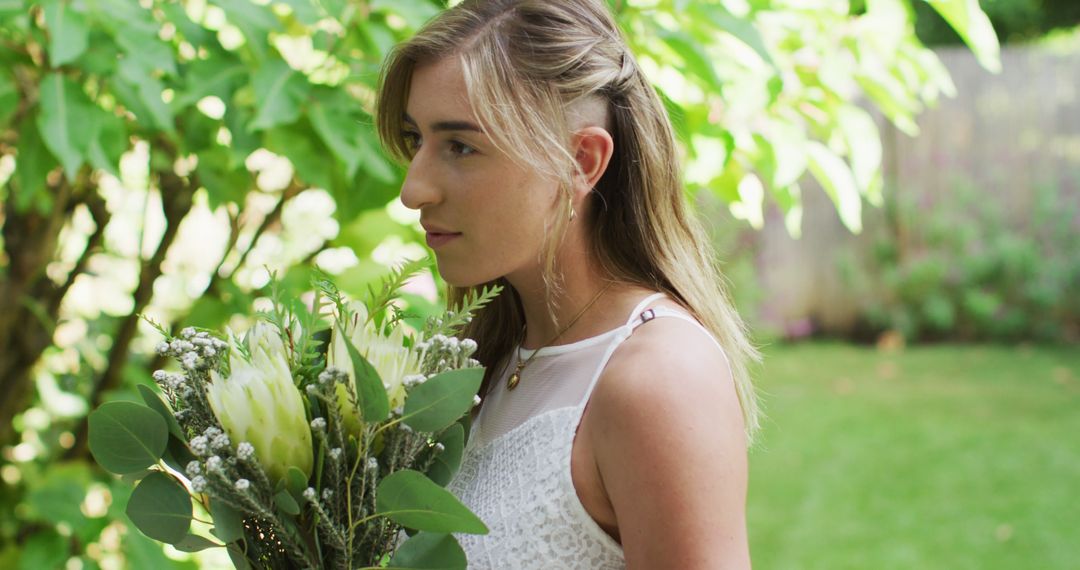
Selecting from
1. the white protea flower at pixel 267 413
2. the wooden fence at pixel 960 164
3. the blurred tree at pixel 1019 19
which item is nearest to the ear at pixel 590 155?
the white protea flower at pixel 267 413

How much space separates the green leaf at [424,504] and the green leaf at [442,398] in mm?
65

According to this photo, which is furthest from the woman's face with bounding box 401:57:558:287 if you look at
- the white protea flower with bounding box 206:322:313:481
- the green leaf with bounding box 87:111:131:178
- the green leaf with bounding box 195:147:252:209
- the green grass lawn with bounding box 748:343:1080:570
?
the green grass lawn with bounding box 748:343:1080:570

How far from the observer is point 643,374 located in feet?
4.34

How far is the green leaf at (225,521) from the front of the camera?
3.89 feet

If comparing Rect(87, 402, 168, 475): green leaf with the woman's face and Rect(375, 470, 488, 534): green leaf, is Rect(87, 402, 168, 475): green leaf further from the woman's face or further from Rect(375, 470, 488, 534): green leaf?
the woman's face

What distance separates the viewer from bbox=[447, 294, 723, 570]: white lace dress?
1.40m

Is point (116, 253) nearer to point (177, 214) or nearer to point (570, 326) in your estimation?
point (177, 214)

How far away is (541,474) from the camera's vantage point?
1.44m

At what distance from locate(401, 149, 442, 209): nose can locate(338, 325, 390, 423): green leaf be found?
0.34 meters

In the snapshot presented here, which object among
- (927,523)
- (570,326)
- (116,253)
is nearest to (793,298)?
(927,523)

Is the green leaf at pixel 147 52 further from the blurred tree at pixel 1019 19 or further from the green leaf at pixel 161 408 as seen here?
the blurred tree at pixel 1019 19

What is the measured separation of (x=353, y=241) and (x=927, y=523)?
3857 millimetres

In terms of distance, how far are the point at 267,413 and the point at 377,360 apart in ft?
0.44

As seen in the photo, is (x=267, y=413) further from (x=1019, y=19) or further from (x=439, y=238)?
(x=1019, y=19)
